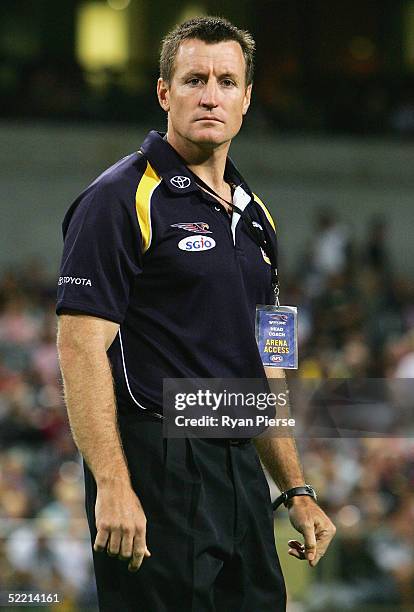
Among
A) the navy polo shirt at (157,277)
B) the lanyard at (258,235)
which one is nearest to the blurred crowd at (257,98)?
the lanyard at (258,235)

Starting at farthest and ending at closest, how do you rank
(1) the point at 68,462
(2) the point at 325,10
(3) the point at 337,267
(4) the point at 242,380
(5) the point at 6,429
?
(2) the point at 325,10
(3) the point at 337,267
(5) the point at 6,429
(1) the point at 68,462
(4) the point at 242,380

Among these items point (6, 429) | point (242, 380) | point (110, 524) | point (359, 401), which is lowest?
point (6, 429)

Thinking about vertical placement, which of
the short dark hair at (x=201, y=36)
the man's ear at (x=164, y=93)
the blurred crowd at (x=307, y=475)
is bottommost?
the blurred crowd at (x=307, y=475)

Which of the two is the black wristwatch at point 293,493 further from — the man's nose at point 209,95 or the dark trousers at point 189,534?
the man's nose at point 209,95

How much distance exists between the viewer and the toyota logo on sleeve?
9.56ft

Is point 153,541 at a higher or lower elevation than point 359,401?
higher

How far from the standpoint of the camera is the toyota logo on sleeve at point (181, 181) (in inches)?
115

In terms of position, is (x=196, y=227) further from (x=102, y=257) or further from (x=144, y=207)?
(x=102, y=257)

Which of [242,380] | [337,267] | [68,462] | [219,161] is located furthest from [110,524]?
[337,267]

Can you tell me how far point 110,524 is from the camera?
8.46 feet

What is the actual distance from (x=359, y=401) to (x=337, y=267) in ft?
21.8

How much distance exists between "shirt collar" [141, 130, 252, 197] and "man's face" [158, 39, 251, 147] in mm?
55

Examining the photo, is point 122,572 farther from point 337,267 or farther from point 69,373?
point 337,267

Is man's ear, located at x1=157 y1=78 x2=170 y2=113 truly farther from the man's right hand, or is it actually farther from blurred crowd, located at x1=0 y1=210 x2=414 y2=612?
blurred crowd, located at x1=0 y1=210 x2=414 y2=612
